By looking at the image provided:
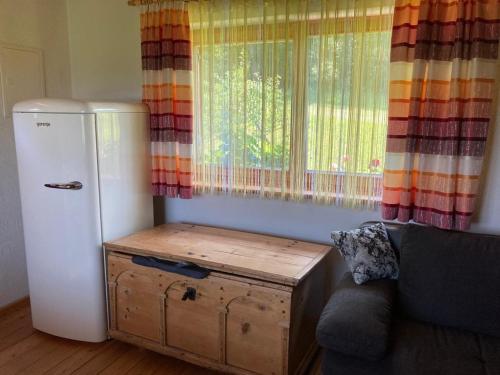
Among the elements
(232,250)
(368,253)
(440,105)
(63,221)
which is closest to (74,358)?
(63,221)

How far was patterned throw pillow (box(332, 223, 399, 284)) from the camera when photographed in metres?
1.99

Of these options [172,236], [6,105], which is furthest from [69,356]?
[6,105]

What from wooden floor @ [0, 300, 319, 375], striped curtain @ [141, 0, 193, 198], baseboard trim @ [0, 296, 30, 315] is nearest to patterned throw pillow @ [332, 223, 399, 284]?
wooden floor @ [0, 300, 319, 375]

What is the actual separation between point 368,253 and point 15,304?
2.48 m

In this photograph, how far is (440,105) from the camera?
Answer: 76.8 inches

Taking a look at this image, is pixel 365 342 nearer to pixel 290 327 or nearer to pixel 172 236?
pixel 290 327

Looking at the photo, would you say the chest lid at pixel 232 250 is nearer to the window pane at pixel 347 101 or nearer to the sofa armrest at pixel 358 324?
the sofa armrest at pixel 358 324

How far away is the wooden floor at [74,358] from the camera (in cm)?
220

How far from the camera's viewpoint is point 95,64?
9.70ft

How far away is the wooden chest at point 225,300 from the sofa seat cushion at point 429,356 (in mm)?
319

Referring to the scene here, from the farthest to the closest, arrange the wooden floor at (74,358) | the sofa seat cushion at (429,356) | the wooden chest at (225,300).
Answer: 1. the wooden floor at (74,358)
2. the wooden chest at (225,300)
3. the sofa seat cushion at (429,356)

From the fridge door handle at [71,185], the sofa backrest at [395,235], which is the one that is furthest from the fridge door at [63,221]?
the sofa backrest at [395,235]

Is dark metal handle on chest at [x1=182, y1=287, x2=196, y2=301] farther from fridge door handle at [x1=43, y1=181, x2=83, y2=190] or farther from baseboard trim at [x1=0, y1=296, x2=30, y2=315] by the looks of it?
baseboard trim at [x1=0, y1=296, x2=30, y2=315]

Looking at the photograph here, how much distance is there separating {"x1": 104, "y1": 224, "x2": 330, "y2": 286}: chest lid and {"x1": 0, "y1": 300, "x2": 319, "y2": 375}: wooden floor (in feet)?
2.07
